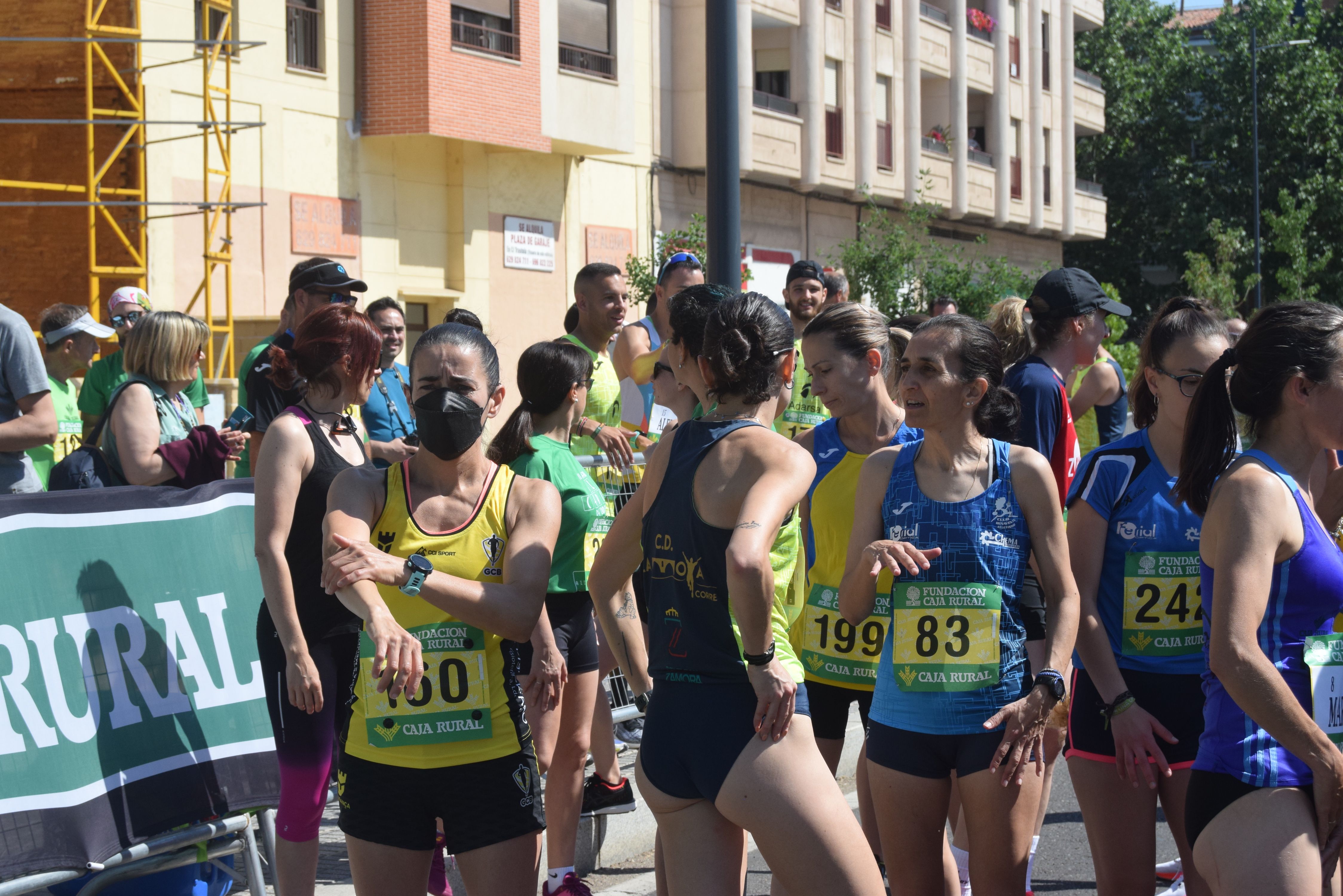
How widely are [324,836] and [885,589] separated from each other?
9.43 feet

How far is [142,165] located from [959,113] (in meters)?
22.3

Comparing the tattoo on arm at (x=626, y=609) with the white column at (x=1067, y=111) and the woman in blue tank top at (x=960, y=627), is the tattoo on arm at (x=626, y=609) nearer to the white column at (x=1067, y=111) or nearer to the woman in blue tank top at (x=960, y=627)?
the woman in blue tank top at (x=960, y=627)

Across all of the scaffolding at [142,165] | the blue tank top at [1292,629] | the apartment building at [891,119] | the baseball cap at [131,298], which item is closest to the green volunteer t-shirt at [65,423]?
the baseball cap at [131,298]

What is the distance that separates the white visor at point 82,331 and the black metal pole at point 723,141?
3214 mm

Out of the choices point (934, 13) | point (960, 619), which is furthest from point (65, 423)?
point (934, 13)

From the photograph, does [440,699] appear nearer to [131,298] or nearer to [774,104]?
[131,298]

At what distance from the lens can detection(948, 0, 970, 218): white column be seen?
35094mm

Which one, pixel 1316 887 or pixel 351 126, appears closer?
pixel 1316 887

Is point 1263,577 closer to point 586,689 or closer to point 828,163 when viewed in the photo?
point 586,689

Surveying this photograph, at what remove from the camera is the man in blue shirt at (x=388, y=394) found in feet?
23.0

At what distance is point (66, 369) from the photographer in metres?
7.95

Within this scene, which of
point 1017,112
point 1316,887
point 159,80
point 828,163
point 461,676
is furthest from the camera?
point 1017,112

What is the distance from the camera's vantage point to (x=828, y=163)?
3089 cm

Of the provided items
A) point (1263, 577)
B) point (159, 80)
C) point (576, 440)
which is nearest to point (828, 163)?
point (159, 80)
